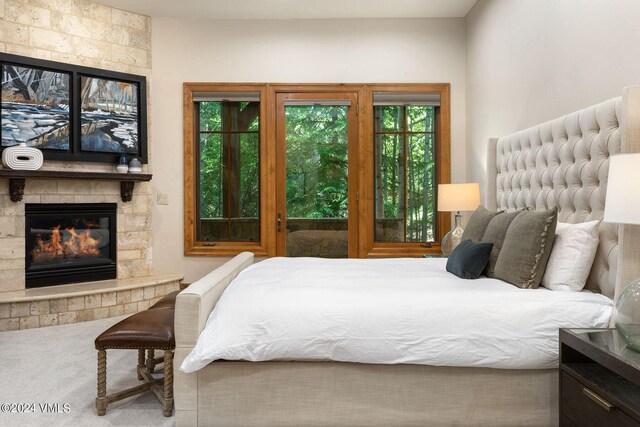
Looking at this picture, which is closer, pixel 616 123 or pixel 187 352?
pixel 187 352

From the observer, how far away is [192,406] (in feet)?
6.59

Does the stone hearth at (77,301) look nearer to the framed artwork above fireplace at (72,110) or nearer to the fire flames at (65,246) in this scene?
the fire flames at (65,246)

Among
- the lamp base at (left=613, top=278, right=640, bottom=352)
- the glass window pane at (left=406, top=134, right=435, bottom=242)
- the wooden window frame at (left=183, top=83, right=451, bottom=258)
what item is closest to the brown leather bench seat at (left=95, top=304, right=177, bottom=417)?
the lamp base at (left=613, top=278, right=640, bottom=352)

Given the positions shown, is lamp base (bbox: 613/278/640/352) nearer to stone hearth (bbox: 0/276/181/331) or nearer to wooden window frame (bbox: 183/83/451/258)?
wooden window frame (bbox: 183/83/451/258)

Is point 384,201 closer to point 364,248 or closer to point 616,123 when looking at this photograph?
point 364,248

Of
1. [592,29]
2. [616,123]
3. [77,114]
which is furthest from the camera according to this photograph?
[77,114]

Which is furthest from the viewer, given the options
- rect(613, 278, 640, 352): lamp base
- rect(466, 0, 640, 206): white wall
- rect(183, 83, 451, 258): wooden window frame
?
rect(183, 83, 451, 258): wooden window frame

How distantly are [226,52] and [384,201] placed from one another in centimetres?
239

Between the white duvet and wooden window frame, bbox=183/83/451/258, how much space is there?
2916mm

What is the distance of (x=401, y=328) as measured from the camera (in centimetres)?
194

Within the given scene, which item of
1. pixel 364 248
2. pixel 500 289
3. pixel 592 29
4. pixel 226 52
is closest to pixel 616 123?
pixel 592 29

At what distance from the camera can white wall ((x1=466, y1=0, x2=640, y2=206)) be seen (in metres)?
2.35

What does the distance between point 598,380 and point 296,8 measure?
4.28 m

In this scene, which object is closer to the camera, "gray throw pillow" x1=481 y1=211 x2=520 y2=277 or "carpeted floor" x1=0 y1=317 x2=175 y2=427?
"carpeted floor" x1=0 y1=317 x2=175 y2=427
